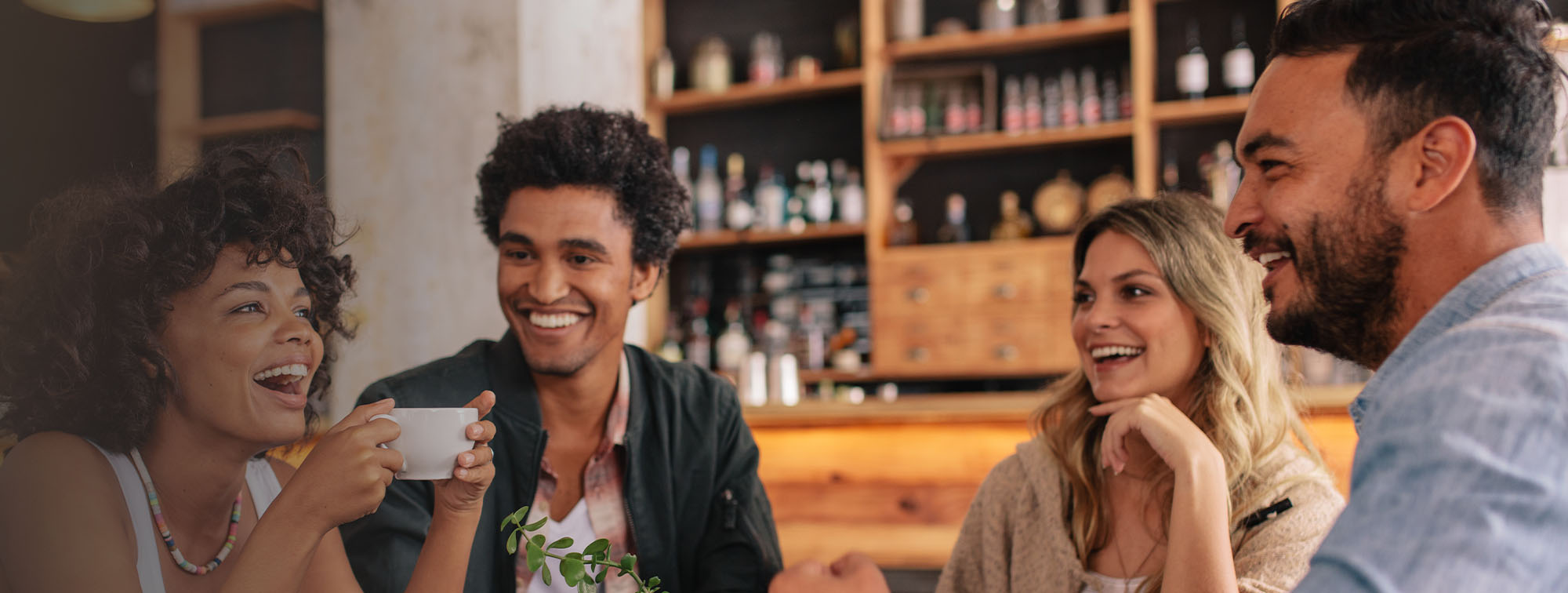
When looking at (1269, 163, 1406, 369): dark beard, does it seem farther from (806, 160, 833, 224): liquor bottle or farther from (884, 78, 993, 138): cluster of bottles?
(806, 160, 833, 224): liquor bottle

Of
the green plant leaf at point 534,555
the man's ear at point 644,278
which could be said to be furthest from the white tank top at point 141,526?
the man's ear at point 644,278

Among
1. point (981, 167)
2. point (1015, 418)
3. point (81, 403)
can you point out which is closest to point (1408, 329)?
point (81, 403)

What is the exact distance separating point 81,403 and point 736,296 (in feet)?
11.2

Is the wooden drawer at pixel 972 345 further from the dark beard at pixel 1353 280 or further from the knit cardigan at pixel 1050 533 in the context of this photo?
the dark beard at pixel 1353 280

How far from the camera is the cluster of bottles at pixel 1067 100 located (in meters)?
3.50

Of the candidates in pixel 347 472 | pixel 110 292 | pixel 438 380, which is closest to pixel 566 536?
pixel 438 380

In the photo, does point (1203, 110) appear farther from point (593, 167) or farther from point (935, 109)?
point (593, 167)

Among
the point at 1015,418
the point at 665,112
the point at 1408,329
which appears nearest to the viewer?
the point at 1408,329

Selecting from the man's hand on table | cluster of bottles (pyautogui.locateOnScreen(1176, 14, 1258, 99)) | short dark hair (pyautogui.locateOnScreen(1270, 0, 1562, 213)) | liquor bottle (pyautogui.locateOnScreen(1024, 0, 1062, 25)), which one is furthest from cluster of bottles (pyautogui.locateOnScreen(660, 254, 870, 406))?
short dark hair (pyautogui.locateOnScreen(1270, 0, 1562, 213))

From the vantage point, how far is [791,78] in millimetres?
3789

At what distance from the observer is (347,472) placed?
0.69 meters

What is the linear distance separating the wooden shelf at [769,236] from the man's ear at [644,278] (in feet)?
7.91

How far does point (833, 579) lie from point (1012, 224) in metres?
2.84

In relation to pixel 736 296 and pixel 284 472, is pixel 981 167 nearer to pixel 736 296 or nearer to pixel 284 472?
pixel 736 296
